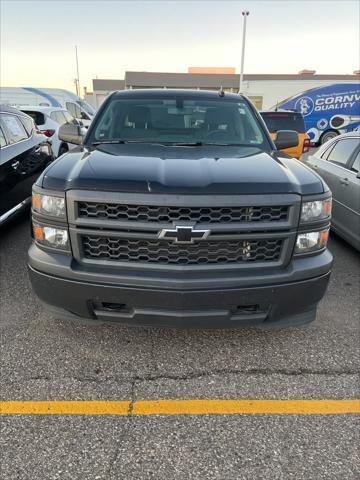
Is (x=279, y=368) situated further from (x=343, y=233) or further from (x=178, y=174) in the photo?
(x=343, y=233)

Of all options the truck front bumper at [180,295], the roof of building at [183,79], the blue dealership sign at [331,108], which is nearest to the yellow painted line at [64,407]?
the truck front bumper at [180,295]

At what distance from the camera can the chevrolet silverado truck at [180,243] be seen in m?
2.35

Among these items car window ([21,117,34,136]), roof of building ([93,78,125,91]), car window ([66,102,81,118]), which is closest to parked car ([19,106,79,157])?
car window ([21,117,34,136])

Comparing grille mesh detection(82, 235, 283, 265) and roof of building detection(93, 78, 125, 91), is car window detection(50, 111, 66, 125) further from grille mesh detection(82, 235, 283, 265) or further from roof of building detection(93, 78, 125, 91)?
roof of building detection(93, 78, 125, 91)

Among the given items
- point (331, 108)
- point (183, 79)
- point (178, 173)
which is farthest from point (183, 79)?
point (178, 173)

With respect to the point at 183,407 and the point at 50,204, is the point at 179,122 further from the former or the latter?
the point at 183,407

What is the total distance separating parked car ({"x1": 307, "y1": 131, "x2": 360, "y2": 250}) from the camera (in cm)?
481

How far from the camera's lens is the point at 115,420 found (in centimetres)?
231

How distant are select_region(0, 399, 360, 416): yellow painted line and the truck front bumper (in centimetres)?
48

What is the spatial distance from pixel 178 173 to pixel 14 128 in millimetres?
4062

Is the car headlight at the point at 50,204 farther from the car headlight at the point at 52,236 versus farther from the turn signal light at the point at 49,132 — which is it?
the turn signal light at the point at 49,132

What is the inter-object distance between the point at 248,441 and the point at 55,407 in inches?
45.9

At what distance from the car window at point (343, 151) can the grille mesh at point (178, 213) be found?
11.5 ft

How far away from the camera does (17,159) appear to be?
5.29 metres
